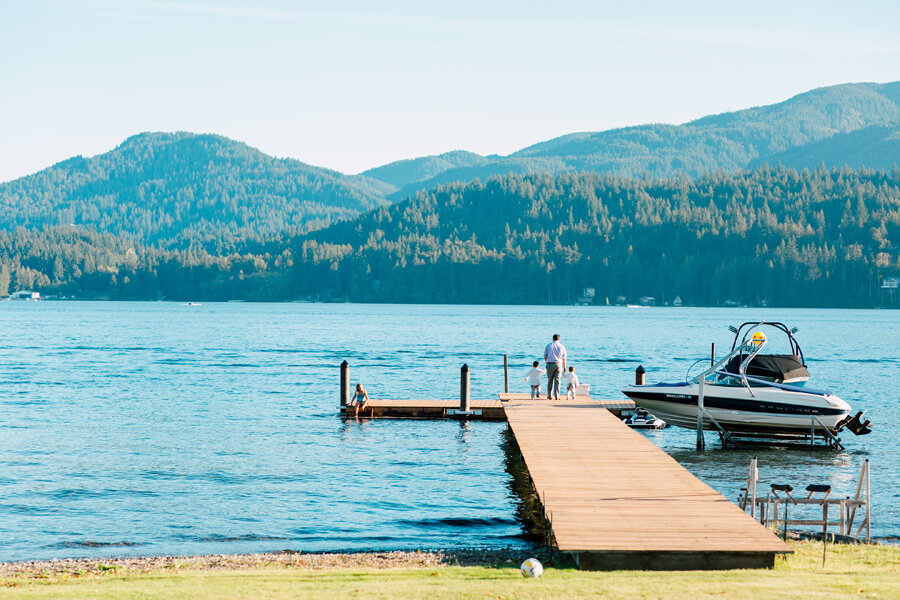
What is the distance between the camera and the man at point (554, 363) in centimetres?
3086

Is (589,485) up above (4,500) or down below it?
above

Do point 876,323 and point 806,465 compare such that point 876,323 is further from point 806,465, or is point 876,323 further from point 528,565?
point 528,565

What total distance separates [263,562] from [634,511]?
20.7 feet

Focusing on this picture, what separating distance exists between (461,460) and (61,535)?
1243cm

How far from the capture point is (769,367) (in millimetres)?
31219

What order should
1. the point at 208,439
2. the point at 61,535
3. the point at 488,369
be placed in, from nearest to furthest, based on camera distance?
1. the point at 61,535
2. the point at 208,439
3. the point at 488,369

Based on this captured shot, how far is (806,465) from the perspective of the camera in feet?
90.7

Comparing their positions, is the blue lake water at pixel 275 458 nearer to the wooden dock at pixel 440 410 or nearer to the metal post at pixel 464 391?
the wooden dock at pixel 440 410

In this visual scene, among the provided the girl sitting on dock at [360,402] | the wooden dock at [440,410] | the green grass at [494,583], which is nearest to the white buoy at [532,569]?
the green grass at [494,583]

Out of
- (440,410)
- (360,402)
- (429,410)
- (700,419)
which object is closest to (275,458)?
(360,402)

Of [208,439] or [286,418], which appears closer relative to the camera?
[208,439]

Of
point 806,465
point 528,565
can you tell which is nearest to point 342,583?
point 528,565

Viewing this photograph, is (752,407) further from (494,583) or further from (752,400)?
(494,583)

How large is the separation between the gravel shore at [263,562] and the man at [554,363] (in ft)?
47.6
